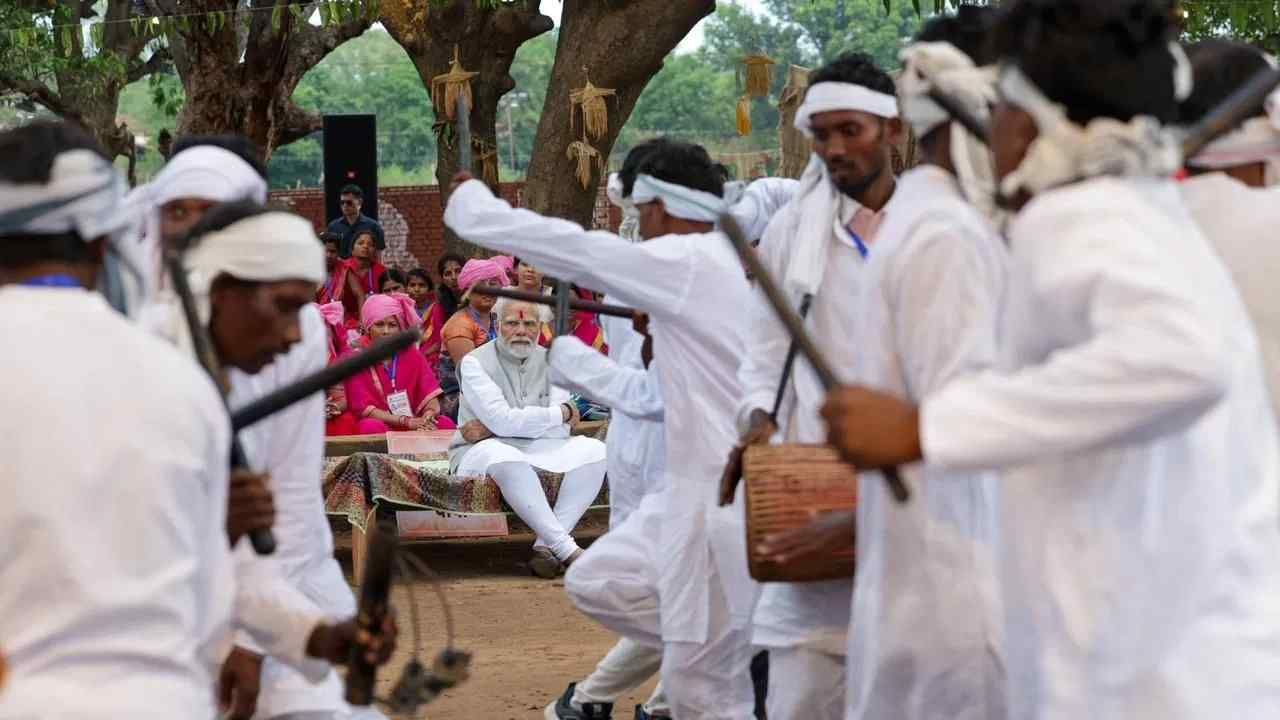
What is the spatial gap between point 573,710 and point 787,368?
254cm

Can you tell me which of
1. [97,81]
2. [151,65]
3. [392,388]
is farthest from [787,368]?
[151,65]

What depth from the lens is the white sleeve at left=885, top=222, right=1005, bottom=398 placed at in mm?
4539

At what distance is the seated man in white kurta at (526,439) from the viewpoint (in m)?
12.0

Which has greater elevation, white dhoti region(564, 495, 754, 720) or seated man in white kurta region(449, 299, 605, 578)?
white dhoti region(564, 495, 754, 720)

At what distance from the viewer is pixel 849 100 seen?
623cm

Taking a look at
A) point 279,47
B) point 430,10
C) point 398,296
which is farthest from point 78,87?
point 398,296

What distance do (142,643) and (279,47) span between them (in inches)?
714

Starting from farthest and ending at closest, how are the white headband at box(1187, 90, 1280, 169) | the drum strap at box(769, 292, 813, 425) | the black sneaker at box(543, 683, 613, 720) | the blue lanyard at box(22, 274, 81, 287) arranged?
the black sneaker at box(543, 683, 613, 720) → the drum strap at box(769, 292, 813, 425) → the white headband at box(1187, 90, 1280, 169) → the blue lanyard at box(22, 274, 81, 287)

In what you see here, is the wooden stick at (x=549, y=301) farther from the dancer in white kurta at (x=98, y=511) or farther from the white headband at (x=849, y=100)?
the dancer in white kurta at (x=98, y=511)

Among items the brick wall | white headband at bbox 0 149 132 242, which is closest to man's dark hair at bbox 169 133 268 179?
white headband at bbox 0 149 132 242

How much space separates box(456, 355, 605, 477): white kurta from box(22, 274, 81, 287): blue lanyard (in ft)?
27.6

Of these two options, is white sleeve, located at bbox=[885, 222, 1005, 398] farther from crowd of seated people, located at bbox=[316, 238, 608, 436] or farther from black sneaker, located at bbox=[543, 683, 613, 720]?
crowd of seated people, located at bbox=[316, 238, 608, 436]

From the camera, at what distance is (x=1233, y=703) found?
3357 millimetres

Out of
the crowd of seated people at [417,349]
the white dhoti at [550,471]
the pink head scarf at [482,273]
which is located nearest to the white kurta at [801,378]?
the white dhoti at [550,471]
